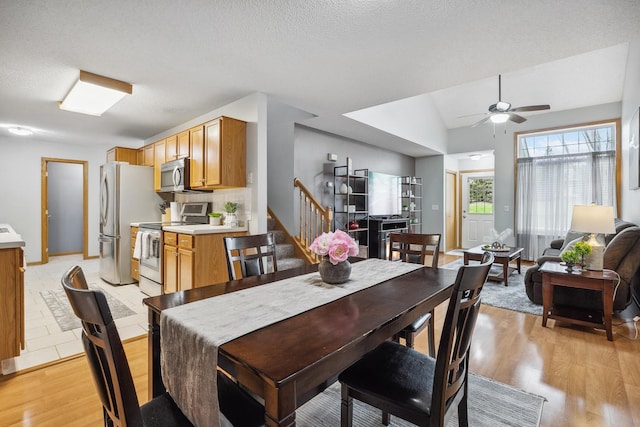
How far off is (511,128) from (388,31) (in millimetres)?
5762

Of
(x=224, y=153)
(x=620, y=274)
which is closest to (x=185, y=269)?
(x=224, y=153)

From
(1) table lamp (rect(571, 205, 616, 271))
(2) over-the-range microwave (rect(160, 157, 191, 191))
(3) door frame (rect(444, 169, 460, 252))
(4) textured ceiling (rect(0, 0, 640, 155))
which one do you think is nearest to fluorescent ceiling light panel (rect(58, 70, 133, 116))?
(4) textured ceiling (rect(0, 0, 640, 155))

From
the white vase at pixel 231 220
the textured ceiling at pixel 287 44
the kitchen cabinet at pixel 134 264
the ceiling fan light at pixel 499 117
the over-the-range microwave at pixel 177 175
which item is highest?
the ceiling fan light at pixel 499 117

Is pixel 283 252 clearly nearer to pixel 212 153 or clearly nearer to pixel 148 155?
pixel 212 153

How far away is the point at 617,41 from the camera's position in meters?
2.32

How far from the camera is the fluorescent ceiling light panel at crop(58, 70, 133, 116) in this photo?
2.96 m

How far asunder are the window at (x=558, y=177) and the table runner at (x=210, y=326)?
6.34 meters

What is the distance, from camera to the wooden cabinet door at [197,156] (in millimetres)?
3748

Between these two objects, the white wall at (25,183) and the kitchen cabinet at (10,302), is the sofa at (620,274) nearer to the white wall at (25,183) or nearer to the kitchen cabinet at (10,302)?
the kitchen cabinet at (10,302)

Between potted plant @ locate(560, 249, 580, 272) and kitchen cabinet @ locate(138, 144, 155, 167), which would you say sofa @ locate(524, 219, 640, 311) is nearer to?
potted plant @ locate(560, 249, 580, 272)

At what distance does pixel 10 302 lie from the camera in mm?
2217

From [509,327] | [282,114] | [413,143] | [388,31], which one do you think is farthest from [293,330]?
[413,143]

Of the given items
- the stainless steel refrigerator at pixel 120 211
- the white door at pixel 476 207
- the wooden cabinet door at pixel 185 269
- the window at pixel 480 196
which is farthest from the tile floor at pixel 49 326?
the window at pixel 480 196

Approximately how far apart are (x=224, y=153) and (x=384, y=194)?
4.06m
